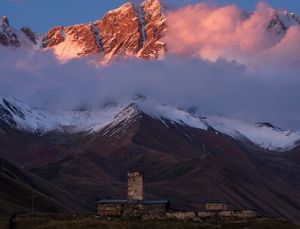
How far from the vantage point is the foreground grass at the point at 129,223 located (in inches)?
3204

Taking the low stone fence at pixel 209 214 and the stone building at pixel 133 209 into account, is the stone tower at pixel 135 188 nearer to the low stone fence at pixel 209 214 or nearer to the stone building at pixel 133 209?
the stone building at pixel 133 209

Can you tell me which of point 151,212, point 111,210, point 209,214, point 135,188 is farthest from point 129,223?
point 135,188

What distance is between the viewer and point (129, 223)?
82.3m

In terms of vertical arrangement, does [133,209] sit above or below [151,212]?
above

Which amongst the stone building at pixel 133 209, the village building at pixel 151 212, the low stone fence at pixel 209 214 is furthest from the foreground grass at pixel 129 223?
the stone building at pixel 133 209

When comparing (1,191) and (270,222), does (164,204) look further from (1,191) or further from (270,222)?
(1,191)

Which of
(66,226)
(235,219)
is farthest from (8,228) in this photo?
(235,219)

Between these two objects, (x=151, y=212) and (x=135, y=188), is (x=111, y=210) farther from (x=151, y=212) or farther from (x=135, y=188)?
(x=135, y=188)

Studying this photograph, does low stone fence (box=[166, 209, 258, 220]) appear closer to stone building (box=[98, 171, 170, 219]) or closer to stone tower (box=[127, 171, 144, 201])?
stone building (box=[98, 171, 170, 219])

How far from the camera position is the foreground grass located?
81375 mm

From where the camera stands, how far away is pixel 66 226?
83.5 meters

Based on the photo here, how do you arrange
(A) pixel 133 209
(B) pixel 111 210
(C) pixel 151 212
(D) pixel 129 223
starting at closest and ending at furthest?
(D) pixel 129 223 → (C) pixel 151 212 → (A) pixel 133 209 → (B) pixel 111 210

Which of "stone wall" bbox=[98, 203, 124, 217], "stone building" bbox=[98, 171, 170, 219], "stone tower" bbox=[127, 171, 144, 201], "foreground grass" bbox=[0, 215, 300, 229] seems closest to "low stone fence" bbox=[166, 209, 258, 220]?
"stone building" bbox=[98, 171, 170, 219]

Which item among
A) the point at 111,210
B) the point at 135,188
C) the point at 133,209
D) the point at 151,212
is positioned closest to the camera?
the point at 151,212
